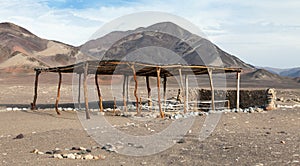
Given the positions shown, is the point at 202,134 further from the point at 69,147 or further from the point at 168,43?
the point at 168,43

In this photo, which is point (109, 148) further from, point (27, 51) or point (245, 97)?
point (27, 51)

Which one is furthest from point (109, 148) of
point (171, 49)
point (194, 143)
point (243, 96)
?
point (171, 49)

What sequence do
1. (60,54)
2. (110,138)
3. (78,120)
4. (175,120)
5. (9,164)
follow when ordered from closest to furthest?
(9,164), (110,138), (175,120), (78,120), (60,54)

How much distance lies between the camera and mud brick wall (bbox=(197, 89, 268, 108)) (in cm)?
2306

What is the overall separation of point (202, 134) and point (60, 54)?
96.0 meters

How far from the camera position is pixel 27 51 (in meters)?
113

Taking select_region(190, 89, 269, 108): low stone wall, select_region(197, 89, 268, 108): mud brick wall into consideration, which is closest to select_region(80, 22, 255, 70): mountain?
select_region(190, 89, 269, 108): low stone wall

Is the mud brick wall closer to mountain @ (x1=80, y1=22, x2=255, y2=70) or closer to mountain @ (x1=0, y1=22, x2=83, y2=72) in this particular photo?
mountain @ (x1=0, y1=22, x2=83, y2=72)

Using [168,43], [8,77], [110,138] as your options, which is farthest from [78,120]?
[168,43]

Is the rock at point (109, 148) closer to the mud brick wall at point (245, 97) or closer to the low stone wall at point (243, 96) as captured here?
the low stone wall at point (243, 96)

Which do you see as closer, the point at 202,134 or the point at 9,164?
the point at 9,164

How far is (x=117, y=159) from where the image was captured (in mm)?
9203

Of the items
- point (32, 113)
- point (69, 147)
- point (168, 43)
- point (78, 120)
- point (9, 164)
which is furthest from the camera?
point (168, 43)

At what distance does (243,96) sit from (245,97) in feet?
0.61
